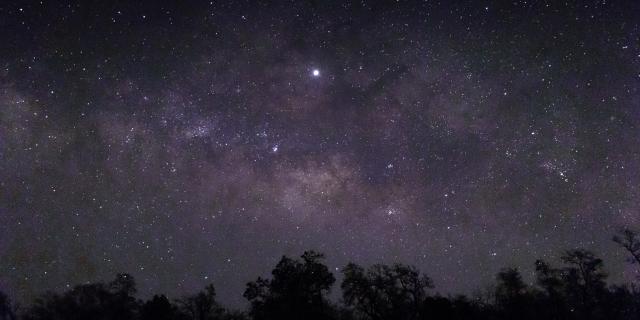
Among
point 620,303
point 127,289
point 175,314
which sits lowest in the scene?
point 620,303

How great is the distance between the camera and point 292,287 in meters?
35.8

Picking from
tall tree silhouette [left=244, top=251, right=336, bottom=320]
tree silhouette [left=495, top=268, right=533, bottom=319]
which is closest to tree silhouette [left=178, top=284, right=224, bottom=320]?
tall tree silhouette [left=244, top=251, right=336, bottom=320]

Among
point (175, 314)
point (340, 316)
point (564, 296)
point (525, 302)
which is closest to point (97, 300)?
point (175, 314)

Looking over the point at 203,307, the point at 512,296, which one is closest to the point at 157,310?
the point at 203,307

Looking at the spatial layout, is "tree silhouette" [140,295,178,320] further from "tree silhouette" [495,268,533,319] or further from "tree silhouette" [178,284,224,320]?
"tree silhouette" [495,268,533,319]

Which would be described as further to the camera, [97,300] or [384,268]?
[97,300]

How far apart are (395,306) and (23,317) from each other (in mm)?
56300

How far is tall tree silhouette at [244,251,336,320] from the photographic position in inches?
1361

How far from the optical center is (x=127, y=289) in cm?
5616

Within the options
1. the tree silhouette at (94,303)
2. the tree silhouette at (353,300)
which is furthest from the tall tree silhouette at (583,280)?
the tree silhouette at (94,303)

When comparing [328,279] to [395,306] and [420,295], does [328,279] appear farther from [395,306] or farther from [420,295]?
[420,295]

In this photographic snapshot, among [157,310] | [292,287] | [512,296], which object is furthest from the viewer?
[512,296]

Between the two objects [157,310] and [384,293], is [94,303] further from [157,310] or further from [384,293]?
[384,293]

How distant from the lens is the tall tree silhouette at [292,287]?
113ft
